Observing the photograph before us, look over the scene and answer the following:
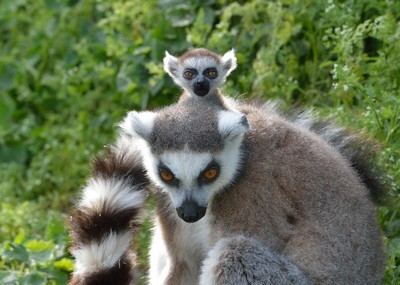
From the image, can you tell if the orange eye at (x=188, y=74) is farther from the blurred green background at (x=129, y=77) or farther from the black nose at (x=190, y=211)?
the black nose at (x=190, y=211)

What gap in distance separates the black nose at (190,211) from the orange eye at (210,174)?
19 cm

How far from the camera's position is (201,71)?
6.93m

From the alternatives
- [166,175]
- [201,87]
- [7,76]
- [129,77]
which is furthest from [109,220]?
[7,76]

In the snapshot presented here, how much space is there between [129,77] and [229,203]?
11.3 ft

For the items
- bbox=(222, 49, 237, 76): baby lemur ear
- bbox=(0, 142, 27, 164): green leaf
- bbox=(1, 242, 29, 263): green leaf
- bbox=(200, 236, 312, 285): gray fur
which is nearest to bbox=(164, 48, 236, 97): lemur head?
bbox=(222, 49, 237, 76): baby lemur ear

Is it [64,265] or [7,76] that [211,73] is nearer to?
[64,265]

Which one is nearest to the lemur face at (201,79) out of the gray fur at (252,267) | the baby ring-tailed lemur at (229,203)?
the baby ring-tailed lemur at (229,203)

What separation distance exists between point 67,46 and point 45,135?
1141 mm

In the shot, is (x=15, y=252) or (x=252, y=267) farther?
(x=15, y=252)

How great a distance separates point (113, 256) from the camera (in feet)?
19.7

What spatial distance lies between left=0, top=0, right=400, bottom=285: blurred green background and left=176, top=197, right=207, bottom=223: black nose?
4.95 feet

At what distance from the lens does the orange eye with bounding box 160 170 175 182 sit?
577 centimetres

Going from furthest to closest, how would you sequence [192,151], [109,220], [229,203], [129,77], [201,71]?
[129,77], [201,71], [109,220], [229,203], [192,151]

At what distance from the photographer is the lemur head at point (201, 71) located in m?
6.73
